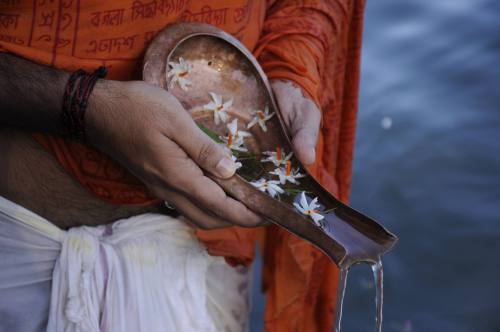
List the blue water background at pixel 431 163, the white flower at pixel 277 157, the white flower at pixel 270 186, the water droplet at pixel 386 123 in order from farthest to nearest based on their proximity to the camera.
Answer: the water droplet at pixel 386 123 < the blue water background at pixel 431 163 < the white flower at pixel 277 157 < the white flower at pixel 270 186

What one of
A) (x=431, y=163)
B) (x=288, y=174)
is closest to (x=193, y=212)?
(x=288, y=174)

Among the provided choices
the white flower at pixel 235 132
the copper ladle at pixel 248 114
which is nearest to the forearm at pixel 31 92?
the copper ladle at pixel 248 114

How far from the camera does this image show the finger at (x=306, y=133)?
4.71ft

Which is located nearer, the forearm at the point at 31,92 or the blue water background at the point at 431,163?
the forearm at the point at 31,92

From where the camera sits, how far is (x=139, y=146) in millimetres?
1309

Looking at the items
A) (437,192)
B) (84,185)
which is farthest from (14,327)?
(437,192)

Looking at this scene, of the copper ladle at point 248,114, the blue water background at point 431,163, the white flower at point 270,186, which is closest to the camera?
the copper ladle at point 248,114

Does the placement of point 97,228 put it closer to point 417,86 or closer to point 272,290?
point 272,290

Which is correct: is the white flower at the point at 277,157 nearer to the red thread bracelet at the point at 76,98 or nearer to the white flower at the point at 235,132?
the white flower at the point at 235,132

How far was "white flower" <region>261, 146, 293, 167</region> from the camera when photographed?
1464 mm

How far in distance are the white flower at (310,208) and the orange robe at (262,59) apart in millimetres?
307

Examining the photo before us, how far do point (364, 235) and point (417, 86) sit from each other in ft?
9.09

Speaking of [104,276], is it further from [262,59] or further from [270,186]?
[262,59]

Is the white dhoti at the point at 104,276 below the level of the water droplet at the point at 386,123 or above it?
below
